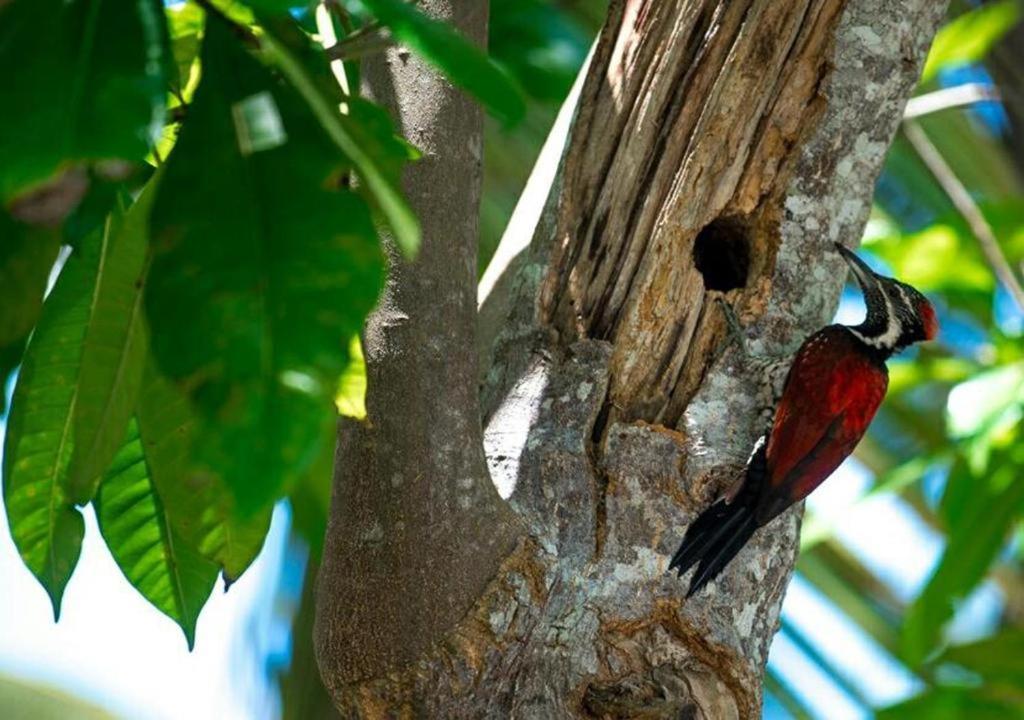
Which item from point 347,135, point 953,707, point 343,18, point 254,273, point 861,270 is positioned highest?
point 347,135

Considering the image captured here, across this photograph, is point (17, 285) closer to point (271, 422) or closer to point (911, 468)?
point (271, 422)

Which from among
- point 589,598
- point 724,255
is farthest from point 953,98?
point 589,598

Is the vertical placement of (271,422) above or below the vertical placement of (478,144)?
above

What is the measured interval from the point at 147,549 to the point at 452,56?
3.83 ft

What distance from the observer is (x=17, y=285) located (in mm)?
1785

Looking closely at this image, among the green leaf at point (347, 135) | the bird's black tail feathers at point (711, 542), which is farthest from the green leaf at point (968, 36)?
the green leaf at point (347, 135)

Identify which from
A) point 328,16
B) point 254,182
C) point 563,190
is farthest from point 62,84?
point 563,190

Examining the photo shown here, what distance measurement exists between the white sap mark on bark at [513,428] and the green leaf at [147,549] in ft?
2.35

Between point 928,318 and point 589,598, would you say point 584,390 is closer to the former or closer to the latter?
point 589,598

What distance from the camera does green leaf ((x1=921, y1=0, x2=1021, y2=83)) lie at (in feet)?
13.5

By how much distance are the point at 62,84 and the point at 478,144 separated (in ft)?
4.72

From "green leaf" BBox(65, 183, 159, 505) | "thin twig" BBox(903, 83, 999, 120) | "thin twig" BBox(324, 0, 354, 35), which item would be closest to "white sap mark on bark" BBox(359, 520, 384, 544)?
"green leaf" BBox(65, 183, 159, 505)

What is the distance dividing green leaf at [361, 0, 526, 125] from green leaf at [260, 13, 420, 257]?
0.35 feet

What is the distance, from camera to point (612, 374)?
3.04 metres
